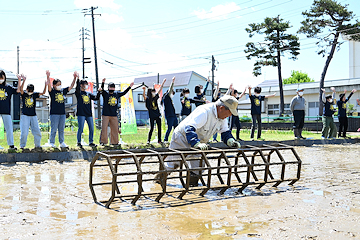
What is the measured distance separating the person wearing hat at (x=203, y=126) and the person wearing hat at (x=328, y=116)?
10.6 meters

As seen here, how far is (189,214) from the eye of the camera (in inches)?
170

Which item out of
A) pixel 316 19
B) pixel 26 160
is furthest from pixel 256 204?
pixel 316 19

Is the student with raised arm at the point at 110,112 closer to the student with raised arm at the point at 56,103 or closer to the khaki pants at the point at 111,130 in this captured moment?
the khaki pants at the point at 111,130

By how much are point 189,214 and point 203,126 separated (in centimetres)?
193

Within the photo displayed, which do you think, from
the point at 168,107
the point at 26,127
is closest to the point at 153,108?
the point at 168,107

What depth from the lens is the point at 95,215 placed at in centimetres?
424

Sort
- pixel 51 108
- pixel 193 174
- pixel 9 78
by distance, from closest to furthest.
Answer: pixel 193 174
pixel 51 108
pixel 9 78

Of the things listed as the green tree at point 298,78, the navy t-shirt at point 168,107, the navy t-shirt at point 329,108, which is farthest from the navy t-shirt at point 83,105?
the green tree at point 298,78

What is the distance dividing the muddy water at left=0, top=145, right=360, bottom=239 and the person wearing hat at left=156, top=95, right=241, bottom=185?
0.77m

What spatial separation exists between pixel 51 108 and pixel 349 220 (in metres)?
8.05

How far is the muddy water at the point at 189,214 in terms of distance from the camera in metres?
3.55

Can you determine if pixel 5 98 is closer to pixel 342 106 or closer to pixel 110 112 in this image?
pixel 110 112

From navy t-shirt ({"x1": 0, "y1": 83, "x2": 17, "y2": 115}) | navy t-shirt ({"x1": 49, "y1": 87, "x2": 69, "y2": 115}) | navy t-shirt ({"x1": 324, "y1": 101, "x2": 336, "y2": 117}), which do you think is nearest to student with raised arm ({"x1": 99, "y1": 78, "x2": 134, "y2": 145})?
navy t-shirt ({"x1": 49, "y1": 87, "x2": 69, "y2": 115})

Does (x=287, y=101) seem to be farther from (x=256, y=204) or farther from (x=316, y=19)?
(x=256, y=204)
